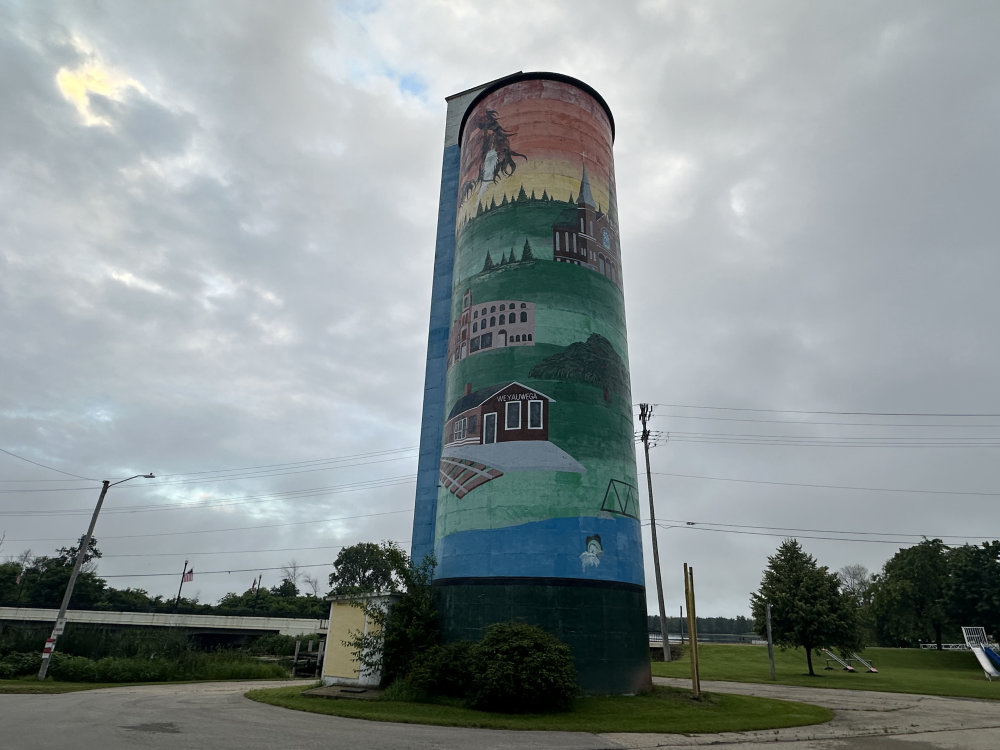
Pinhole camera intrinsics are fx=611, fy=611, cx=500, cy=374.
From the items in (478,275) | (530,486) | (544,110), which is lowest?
(530,486)

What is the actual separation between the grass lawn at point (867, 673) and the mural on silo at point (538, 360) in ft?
62.9

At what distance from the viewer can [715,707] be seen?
23141 millimetres

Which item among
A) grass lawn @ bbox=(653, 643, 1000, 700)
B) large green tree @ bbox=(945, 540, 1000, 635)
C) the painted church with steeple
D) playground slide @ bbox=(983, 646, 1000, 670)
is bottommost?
grass lawn @ bbox=(653, 643, 1000, 700)

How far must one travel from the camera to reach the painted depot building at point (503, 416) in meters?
29.3

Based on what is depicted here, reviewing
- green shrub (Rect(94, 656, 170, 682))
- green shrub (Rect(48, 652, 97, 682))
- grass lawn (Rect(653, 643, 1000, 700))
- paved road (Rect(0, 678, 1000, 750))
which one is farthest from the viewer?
green shrub (Rect(94, 656, 170, 682))

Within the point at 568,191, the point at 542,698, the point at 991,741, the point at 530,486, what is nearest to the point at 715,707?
the point at 542,698

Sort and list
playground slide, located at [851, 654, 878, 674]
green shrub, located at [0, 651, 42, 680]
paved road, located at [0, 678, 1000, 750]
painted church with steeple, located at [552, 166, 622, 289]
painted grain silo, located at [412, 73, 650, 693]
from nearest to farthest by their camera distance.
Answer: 1. paved road, located at [0, 678, 1000, 750]
2. painted grain silo, located at [412, 73, 650, 693]
3. painted church with steeple, located at [552, 166, 622, 289]
4. green shrub, located at [0, 651, 42, 680]
5. playground slide, located at [851, 654, 878, 674]

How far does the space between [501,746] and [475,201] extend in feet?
95.3

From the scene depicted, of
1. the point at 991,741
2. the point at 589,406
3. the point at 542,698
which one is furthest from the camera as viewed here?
the point at 589,406

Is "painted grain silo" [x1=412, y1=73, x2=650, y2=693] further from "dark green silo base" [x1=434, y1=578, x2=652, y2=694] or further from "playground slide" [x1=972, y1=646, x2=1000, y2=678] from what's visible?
"playground slide" [x1=972, y1=646, x2=1000, y2=678]

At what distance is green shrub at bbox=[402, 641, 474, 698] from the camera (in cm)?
2402

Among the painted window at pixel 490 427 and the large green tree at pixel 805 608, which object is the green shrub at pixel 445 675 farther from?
the large green tree at pixel 805 608

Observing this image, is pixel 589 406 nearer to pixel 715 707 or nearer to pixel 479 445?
pixel 479 445

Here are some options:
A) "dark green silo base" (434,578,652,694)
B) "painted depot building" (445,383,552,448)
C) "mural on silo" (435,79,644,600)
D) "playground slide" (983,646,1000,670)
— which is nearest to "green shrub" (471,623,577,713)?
"dark green silo base" (434,578,652,694)
